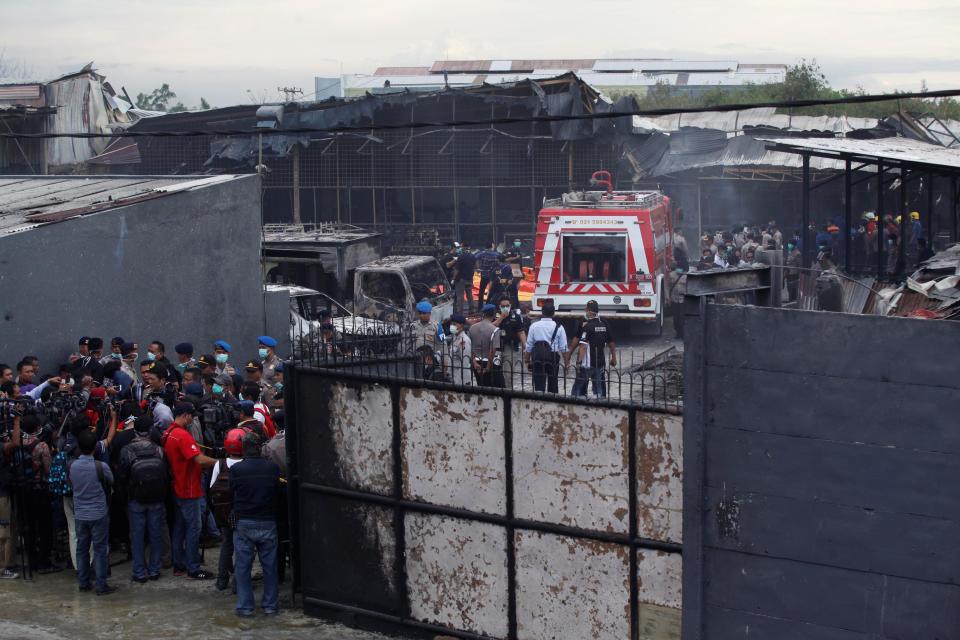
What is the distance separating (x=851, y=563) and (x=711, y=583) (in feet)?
2.91

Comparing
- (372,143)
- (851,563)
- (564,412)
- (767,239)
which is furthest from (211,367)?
(372,143)

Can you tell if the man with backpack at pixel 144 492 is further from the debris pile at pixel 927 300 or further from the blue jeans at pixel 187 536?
the debris pile at pixel 927 300

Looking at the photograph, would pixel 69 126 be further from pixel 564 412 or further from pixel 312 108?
pixel 564 412

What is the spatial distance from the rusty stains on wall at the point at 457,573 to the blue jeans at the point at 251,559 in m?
1.20

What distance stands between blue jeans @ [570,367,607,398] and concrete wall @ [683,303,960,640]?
78 cm

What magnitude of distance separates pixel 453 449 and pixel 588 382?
113 cm

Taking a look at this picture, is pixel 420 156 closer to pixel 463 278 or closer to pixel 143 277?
pixel 463 278

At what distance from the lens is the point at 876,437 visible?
6.04 meters

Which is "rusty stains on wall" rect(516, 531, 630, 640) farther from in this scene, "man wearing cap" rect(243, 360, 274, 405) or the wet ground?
"man wearing cap" rect(243, 360, 274, 405)

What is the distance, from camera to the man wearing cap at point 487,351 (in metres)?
7.78

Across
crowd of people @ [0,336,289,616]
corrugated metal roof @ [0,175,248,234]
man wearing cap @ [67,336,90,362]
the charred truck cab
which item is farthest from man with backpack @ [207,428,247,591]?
the charred truck cab

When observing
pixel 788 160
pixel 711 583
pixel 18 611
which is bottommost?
pixel 18 611

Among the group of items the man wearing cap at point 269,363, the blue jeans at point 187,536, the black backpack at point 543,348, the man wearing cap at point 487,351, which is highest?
the man wearing cap at point 487,351

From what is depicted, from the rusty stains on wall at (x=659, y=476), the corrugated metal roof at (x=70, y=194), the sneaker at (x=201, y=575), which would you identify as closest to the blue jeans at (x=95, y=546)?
the sneaker at (x=201, y=575)
